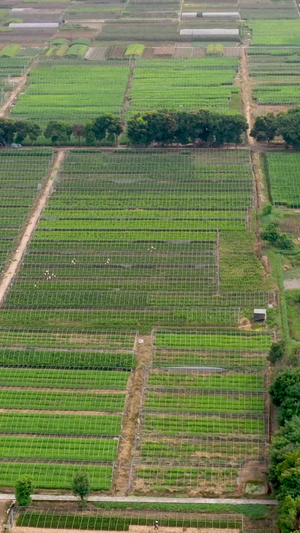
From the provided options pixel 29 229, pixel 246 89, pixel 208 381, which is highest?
pixel 246 89

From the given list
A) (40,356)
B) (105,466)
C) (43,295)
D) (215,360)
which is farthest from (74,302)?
(105,466)

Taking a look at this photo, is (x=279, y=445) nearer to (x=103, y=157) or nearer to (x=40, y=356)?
(x=40, y=356)

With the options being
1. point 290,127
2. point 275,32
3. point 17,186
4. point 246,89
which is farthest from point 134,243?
point 275,32

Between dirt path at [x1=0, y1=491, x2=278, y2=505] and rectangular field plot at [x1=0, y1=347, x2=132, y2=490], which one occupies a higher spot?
rectangular field plot at [x1=0, y1=347, x2=132, y2=490]

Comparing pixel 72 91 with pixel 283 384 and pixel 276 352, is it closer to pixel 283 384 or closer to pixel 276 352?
pixel 276 352

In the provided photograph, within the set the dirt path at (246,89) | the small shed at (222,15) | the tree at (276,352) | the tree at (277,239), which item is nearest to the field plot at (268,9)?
the small shed at (222,15)

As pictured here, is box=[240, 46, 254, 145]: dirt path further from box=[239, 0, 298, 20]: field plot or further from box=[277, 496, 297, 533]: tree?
box=[277, 496, 297, 533]: tree

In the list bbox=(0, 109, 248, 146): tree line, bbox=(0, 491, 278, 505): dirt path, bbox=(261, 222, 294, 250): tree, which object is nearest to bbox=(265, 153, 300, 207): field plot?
bbox=(0, 109, 248, 146): tree line
